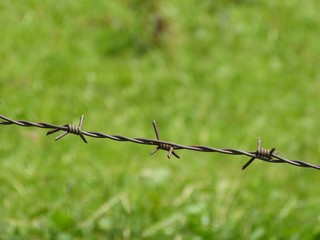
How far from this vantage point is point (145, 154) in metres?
6.52

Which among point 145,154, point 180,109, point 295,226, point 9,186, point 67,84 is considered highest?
point 67,84

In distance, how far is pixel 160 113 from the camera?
712 centimetres

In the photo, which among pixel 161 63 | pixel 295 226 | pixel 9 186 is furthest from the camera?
pixel 161 63

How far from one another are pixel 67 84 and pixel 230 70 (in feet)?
6.55

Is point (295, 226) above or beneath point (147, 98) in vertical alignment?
beneath

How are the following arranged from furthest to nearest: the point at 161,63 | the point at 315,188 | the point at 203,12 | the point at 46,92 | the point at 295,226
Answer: the point at 203,12, the point at 161,63, the point at 46,92, the point at 315,188, the point at 295,226

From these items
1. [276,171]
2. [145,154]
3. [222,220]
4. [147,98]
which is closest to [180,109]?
[147,98]

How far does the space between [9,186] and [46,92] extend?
1.61 m

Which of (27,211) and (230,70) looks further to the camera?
(230,70)

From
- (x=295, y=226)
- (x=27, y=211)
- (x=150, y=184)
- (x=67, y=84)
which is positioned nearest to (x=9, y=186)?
(x=27, y=211)

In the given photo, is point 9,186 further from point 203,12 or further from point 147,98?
point 203,12

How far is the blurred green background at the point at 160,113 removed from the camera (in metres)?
5.20

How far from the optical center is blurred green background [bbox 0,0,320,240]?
520cm

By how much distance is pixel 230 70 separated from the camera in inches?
313
